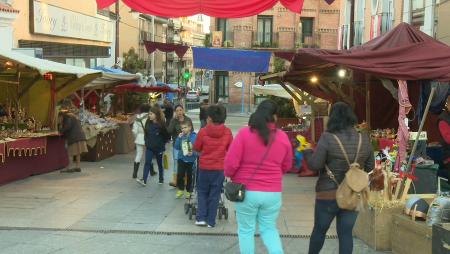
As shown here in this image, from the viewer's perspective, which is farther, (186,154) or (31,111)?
(31,111)

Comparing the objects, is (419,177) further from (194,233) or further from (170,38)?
(170,38)

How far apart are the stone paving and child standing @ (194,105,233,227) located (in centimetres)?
28

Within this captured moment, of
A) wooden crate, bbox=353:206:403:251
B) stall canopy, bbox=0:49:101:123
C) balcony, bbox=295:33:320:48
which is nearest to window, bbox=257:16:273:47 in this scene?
balcony, bbox=295:33:320:48

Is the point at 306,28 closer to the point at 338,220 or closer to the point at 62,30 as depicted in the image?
the point at 62,30

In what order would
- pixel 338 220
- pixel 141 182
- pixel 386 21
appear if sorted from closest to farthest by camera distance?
pixel 338 220
pixel 141 182
pixel 386 21

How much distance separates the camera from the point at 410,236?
5.95 metres

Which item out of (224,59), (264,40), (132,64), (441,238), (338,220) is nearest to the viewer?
(441,238)

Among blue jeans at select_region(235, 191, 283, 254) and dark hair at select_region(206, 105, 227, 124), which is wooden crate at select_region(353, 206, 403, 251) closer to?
blue jeans at select_region(235, 191, 283, 254)

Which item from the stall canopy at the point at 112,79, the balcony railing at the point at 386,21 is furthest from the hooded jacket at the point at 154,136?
the balcony railing at the point at 386,21

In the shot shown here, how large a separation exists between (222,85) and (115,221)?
41854mm

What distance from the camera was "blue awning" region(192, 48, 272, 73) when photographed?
1052 centimetres

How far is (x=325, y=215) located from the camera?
5.21m

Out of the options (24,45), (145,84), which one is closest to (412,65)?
(145,84)

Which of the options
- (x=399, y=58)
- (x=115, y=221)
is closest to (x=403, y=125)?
(x=399, y=58)
